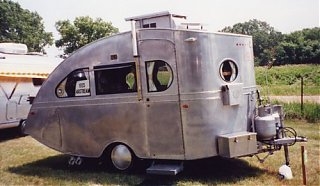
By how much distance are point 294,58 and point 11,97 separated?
41.4 metres

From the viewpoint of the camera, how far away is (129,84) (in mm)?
→ 7098

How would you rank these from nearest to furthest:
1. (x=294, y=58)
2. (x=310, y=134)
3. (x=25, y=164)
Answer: (x=25, y=164)
(x=310, y=134)
(x=294, y=58)

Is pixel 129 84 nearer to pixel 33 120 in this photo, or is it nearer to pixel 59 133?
pixel 59 133

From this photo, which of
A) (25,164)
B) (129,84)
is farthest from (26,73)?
(129,84)

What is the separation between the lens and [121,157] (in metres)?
7.31

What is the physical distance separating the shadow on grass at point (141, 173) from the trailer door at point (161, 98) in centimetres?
52

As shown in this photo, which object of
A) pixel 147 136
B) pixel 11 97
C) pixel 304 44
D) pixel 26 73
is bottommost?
pixel 147 136

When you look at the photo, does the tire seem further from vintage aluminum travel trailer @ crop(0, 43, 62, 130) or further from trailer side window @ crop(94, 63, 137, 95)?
vintage aluminum travel trailer @ crop(0, 43, 62, 130)

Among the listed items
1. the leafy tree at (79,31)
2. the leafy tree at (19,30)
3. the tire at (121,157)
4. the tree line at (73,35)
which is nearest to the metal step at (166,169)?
the tire at (121,157)

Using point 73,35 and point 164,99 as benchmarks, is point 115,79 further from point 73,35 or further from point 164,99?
point 73,35

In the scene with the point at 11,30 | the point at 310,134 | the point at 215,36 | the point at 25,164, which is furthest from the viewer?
the point at 11,30

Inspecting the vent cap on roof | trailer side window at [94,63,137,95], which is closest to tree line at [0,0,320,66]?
the vent cap on roof

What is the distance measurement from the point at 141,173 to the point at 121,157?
51 centimetres

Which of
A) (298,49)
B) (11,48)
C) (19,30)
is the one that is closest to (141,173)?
(11,48)
